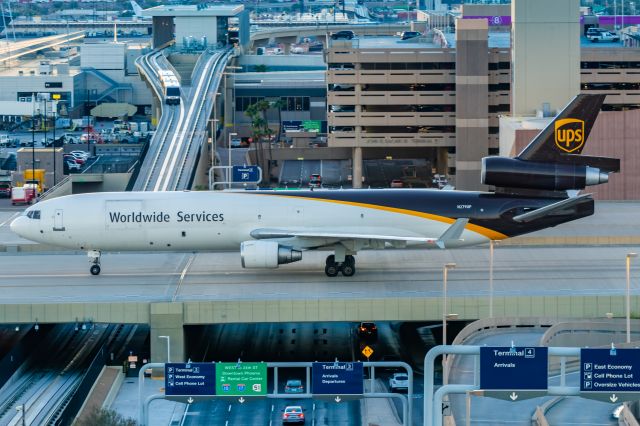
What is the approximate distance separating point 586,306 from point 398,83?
82.8 meters

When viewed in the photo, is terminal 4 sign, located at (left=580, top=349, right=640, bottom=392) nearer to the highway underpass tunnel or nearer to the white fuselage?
the highway underpass tunnel

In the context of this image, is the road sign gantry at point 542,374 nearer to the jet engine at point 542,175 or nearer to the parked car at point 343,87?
the jet engine at point 542,175

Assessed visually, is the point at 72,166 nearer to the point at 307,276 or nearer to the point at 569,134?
the point at 307,276

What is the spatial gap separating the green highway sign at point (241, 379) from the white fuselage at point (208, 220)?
31.7m

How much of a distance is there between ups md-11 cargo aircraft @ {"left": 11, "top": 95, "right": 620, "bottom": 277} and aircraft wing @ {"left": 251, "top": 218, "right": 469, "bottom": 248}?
0.11 m

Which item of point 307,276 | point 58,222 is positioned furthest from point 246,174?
point 307,276

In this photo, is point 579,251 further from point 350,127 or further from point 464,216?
point 350,127

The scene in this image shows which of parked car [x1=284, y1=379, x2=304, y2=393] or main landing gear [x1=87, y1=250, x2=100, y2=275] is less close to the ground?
main landing gear [x1=87, y1=250, x2=100, y2=275]

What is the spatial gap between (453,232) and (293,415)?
20348mm

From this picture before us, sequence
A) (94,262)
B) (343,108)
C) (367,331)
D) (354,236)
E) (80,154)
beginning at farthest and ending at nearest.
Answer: (80,154), (343,108), (94,262), (354,236), (367,331)

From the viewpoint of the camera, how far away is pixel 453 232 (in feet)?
293

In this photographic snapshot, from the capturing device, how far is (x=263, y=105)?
7721 inches

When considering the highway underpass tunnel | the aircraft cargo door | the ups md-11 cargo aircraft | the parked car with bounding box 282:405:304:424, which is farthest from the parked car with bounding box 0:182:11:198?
the parked car with bounding box 282:405:304:424

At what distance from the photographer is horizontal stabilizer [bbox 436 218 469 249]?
88.6 meters
